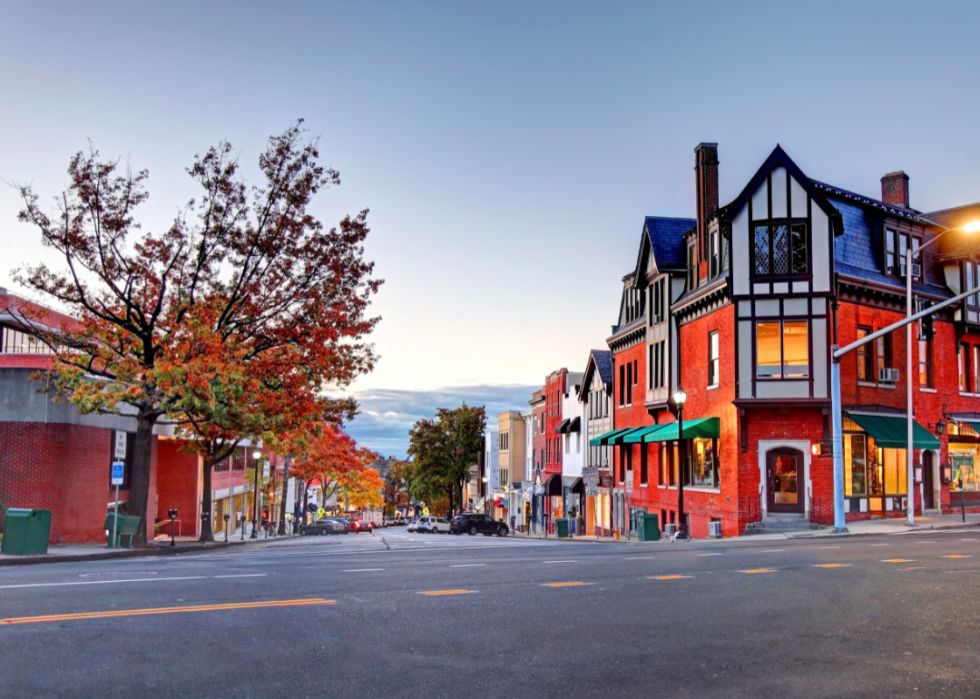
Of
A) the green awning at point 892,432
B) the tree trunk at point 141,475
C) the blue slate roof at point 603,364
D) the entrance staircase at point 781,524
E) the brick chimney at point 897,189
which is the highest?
the brick chimney at point 897,189

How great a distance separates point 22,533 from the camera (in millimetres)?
20688

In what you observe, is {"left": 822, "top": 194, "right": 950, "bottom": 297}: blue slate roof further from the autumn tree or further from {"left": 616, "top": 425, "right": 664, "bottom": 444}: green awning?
the autumn tree

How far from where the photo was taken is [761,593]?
12.0 meters

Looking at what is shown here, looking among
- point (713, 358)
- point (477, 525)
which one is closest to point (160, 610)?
point (713, 358)

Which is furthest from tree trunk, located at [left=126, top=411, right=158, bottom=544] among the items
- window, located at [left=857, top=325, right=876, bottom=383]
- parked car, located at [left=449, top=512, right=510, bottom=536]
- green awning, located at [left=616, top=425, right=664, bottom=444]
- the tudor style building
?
parked car, located at [left=449, top=512, right=510, bottom=536]

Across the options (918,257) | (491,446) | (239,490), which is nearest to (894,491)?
(918,257)

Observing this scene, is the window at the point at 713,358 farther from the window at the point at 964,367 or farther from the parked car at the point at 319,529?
the parked car at the point at 319,529

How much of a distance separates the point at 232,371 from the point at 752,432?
58.8ft

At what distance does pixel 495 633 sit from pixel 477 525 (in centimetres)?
4690

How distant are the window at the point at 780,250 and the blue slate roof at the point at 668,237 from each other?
7.09 metres

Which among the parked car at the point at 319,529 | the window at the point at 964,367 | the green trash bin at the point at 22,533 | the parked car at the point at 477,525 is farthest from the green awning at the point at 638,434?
the parked car at the point at 319,529

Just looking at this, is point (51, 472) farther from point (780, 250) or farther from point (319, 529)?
point (319, 529)

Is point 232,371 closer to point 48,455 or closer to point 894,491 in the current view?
point 48,455

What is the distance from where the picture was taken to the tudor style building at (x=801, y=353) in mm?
30297
